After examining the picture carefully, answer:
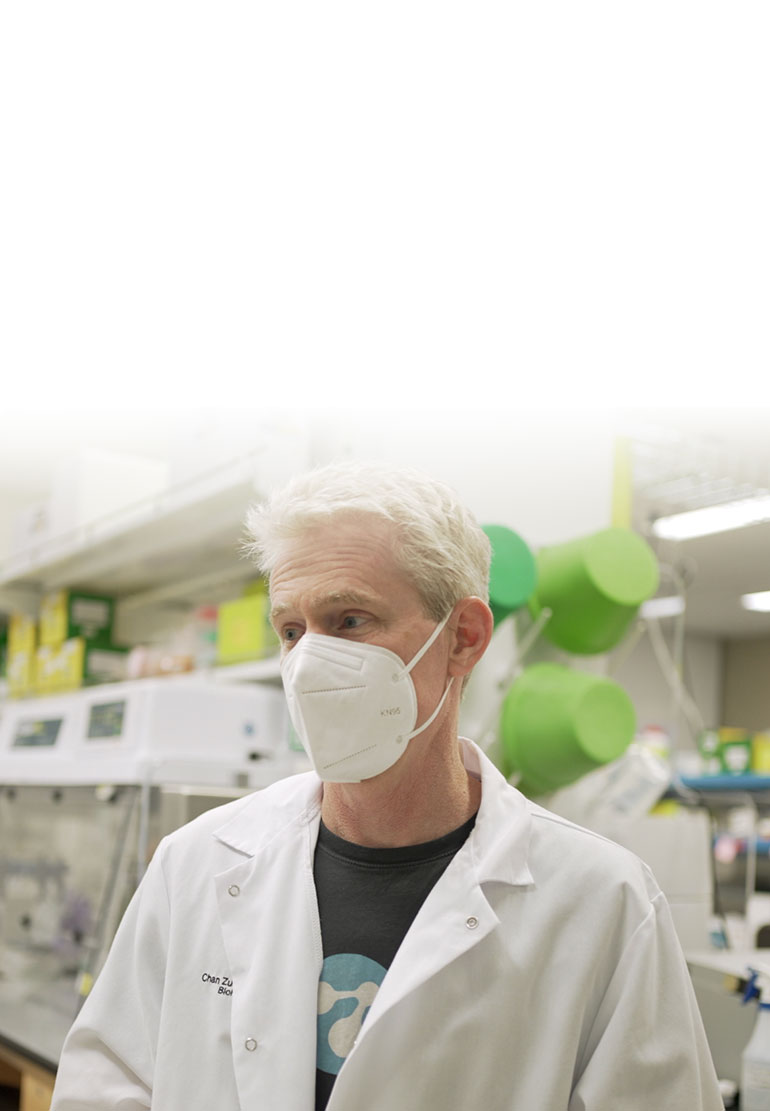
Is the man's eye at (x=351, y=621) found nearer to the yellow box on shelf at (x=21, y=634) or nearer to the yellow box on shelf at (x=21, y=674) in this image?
the yellow box on shelf at (x=21, y=674)

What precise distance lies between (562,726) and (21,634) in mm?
2617

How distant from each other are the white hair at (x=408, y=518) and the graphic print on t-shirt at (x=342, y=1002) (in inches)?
17.5

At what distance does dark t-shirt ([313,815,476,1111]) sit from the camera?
1231 millimetres

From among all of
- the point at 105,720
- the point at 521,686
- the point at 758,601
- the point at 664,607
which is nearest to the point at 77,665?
the point at 105,720

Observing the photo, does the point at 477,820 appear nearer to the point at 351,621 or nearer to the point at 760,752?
the point at 351,621

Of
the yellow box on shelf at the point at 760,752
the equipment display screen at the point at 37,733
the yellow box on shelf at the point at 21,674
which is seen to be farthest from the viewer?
the yellow box on shelf at the point at 21,674

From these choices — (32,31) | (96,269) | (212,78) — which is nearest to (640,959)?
(212,78)

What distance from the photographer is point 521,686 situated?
7.07ft

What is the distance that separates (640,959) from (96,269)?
2.45 m

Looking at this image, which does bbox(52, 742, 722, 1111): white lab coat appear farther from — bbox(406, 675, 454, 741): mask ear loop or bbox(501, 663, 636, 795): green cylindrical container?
bbox(501, 663, 636, 795): green cylindrical container

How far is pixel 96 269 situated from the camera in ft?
9.59

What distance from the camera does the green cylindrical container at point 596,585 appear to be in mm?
2072

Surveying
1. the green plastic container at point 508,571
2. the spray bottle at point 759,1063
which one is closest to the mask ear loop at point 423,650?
the green plastic container at point 508,571

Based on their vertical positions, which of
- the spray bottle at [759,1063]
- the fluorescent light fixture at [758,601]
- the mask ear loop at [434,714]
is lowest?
the spray bottle at [759,1063]
